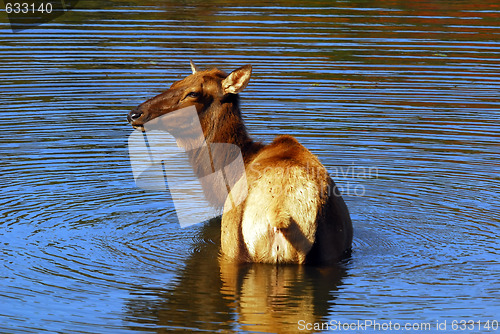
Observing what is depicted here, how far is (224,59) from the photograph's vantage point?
16.7m

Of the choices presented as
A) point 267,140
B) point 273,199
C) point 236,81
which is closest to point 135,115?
point 236,81

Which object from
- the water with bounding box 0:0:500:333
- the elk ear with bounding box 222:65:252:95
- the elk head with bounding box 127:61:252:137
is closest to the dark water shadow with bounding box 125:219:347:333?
the water with bounding box 0:0:500:333

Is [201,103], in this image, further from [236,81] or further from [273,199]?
[273,199]

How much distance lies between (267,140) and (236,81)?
300 cm

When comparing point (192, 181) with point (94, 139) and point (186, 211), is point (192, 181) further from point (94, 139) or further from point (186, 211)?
point (94, 139)

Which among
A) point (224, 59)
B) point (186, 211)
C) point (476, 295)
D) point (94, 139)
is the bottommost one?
point (476, 295)

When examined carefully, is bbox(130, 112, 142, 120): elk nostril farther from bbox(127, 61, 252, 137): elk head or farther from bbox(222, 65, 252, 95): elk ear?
bbox(222, 65, 252, 95): elk ear

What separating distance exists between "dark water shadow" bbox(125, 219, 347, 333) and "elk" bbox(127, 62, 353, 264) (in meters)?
0.15

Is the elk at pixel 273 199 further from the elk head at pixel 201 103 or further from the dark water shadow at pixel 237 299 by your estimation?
the dark water shadow at pixel 237 299

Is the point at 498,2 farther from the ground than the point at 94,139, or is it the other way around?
the point at 498,2

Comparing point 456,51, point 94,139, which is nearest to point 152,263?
point 94,139

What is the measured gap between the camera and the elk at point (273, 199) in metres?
7.43

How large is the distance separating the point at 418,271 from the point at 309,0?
49.7 feet

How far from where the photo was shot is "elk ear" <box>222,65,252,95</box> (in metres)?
8.79
